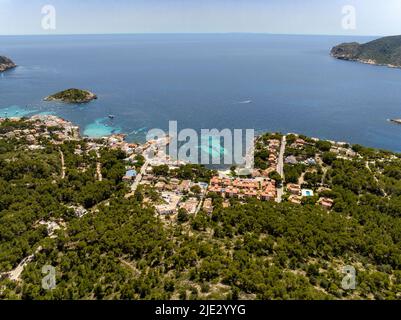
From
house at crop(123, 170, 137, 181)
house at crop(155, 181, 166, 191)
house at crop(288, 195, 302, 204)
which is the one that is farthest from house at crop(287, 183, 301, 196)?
house at crop(123, 170, 137, 181)

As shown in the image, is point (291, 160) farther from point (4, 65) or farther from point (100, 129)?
point (4, 65)

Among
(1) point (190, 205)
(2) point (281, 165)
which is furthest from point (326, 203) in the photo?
(1) point (190, 205)

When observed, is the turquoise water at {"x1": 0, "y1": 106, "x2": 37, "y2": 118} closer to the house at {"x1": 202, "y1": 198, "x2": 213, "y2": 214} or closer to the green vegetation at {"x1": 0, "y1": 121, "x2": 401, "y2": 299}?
the green vegetation at {"x1": 0, "y1": 121, "x2": 401, "y2": 299}

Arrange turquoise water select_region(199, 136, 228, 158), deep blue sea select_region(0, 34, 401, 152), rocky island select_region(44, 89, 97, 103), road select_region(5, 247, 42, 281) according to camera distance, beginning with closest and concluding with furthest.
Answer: road select_region(5, 247, 42, 281) < turquoise water select_region(199, 136, 228, 158) < deep blue sea select_region(0, 34, 401, 152) < rocky island select_region(44, 89, 97, 103)

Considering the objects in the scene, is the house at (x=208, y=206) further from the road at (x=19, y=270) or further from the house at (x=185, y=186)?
the road at (x=19, y=270)

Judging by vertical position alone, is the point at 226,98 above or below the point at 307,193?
above

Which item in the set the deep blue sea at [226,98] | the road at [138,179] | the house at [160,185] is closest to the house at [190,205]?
the house at [160,185]

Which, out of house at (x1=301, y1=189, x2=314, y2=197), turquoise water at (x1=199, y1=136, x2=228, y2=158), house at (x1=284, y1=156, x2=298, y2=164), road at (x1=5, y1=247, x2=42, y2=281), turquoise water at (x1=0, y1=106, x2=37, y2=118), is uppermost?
turquoise water at (x1=0, y1=106, x2=37, y2=118)

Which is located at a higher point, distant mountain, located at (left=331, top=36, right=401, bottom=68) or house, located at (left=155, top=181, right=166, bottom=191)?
distant mountain, located at (left=331, top=36, right=401, bottom=68)

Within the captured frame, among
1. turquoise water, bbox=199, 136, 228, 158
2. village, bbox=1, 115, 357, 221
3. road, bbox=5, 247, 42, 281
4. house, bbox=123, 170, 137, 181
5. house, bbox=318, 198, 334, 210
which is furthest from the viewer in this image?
turquoise water, bbox=199, 136, 228, 158

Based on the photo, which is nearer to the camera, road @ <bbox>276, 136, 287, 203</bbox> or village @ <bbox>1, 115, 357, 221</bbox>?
village @ <bbox>1, 115, 357, 221</bbox>
